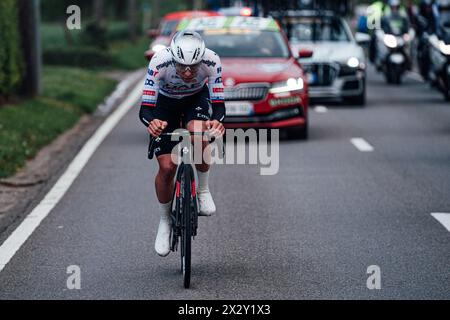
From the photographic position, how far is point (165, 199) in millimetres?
8875

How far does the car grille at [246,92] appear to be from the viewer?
56.9ft

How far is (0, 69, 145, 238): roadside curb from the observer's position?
1166cm

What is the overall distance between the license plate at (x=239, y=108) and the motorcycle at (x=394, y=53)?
12.1 meters

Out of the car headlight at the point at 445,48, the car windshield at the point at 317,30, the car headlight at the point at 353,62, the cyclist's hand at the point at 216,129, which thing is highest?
the cyclist's hand at the point at 216,129

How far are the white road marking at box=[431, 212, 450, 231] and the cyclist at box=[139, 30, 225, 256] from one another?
8.41ft

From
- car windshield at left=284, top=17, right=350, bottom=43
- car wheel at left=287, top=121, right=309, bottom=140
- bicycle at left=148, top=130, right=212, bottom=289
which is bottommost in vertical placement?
car windshield at left=284, top=17, right=350, bottom=43

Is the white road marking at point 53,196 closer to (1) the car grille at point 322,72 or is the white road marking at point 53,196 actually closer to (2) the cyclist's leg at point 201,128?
(2) the cyclist's leg at point 201,128

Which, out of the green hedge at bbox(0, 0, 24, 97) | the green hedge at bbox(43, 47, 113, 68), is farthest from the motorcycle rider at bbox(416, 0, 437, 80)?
the green hedge at bbox(43, 47, 113, 68)

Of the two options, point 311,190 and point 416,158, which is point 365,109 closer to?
point 416,158

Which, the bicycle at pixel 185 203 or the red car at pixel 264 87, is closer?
the bicycle at pixel 185 203

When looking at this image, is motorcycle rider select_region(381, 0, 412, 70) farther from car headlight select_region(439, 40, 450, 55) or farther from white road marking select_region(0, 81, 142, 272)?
white road marking select_region(0, 81, 142, 272)

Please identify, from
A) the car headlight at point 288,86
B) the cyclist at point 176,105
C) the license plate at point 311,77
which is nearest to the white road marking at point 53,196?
the cyclist at point 176,105

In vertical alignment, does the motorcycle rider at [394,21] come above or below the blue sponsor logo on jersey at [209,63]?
below
